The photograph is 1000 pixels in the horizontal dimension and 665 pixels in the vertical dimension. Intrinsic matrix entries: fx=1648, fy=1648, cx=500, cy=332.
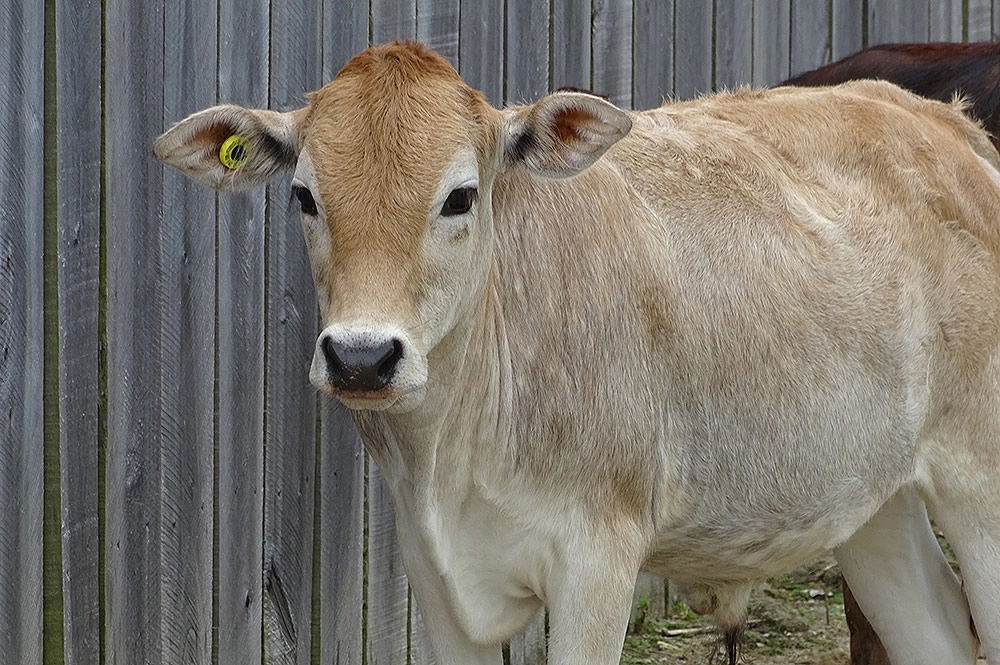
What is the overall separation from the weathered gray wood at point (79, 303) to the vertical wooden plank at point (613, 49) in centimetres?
245

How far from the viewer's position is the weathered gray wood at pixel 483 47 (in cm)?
619

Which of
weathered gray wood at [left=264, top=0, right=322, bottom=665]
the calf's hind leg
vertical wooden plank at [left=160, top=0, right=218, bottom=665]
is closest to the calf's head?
vertical wooden plank at [left=160, top=0, right=218, bottom=665]

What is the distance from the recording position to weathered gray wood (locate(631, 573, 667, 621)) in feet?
24.4

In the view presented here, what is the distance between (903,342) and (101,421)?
2495 mm

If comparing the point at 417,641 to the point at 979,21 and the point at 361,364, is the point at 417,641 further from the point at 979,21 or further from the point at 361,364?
the point at 979,21

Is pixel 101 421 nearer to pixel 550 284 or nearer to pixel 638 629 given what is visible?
pixel 550 284

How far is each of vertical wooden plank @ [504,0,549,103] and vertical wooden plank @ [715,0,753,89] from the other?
119 cm

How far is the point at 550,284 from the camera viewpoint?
177 inches

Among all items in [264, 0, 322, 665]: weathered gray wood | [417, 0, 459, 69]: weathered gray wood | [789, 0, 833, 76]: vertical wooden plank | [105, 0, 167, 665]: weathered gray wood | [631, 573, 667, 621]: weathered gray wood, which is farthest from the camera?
[789, 0, 833, 76]: vertical wooden plank

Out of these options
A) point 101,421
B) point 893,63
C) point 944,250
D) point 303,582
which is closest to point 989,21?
point 893,63

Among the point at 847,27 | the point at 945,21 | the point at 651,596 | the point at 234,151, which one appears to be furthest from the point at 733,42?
the point at 234,151

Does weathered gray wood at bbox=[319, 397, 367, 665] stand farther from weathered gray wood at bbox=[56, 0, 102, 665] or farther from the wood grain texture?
the wood grain texture

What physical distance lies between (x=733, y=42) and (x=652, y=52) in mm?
558

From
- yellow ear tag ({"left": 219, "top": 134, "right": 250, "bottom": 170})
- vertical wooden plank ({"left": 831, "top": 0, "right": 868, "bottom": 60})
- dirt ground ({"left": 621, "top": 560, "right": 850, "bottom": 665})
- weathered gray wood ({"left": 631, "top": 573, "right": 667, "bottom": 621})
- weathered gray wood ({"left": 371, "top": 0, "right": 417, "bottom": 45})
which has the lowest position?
dirt ground ({"left": 621, "top": 560, "right": 850, "bottom": 665})
